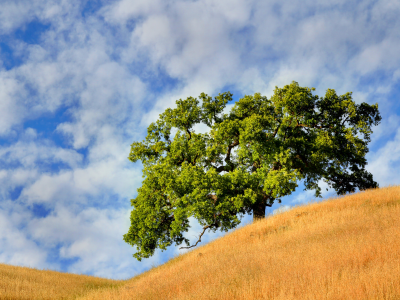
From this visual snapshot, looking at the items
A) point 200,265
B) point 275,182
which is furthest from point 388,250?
point 275,182

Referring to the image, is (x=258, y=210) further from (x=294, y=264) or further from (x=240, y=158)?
(x=294, y=264)

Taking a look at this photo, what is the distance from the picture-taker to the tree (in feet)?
66.4

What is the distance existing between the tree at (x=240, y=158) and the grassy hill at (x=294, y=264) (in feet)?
11.6

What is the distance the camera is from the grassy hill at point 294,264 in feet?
25.6

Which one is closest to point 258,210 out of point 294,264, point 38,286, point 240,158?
point 240,158

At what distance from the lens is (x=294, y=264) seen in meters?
9.66

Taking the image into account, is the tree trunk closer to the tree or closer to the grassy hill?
the tree

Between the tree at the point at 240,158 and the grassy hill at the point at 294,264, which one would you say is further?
the tree at the point at 240,158

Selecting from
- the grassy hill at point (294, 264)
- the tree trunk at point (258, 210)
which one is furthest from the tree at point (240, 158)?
the grassy hill at point (294, 264)

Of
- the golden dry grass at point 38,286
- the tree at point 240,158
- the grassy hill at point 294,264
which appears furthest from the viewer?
the tree at point 240,158

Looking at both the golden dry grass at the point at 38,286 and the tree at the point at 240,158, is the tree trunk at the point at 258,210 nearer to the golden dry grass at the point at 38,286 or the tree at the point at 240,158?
the tree at the point at 240,158

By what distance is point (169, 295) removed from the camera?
31.5 feet

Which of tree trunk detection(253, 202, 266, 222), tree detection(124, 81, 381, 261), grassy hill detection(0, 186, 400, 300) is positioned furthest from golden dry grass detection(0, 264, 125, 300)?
tree trunk detection(253, 202, 266, 222)

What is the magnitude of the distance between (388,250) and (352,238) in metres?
1.77
